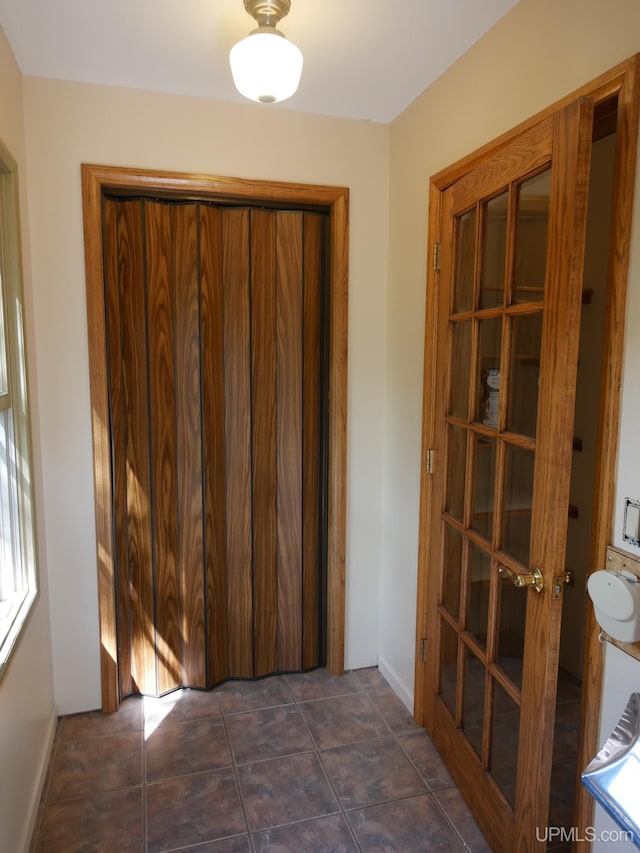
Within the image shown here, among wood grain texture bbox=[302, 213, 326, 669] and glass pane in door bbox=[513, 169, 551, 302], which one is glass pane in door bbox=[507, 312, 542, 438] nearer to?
glass pane in door bbox=[513, 169, 551, 302]

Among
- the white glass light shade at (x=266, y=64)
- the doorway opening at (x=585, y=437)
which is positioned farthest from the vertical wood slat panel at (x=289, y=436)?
the doorway opening at (x=585, y=437)

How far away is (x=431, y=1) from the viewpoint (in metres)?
1.56

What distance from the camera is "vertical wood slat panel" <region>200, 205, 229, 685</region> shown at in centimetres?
230

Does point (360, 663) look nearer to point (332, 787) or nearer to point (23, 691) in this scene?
point (332, 787)

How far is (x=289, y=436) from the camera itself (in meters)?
2.49

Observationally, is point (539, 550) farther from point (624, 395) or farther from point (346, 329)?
point (346, 329)

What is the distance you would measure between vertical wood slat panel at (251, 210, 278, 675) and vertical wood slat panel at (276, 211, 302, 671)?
3cm

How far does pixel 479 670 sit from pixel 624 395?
997 millimetres

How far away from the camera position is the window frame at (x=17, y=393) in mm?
1828

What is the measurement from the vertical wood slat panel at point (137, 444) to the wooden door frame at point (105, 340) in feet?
0.33

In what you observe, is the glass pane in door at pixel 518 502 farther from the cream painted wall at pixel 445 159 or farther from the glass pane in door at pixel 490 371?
the cream painted wall at pixel 445 159

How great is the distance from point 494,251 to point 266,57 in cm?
82

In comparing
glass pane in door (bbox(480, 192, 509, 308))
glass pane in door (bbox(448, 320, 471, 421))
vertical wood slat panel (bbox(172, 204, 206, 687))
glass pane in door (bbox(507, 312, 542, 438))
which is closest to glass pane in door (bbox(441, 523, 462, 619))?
glass pane in door (bbox(448, 320, 471, 421))

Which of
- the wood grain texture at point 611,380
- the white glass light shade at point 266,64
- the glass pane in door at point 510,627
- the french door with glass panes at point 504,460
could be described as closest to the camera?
the wood grain texture at point 611,380
